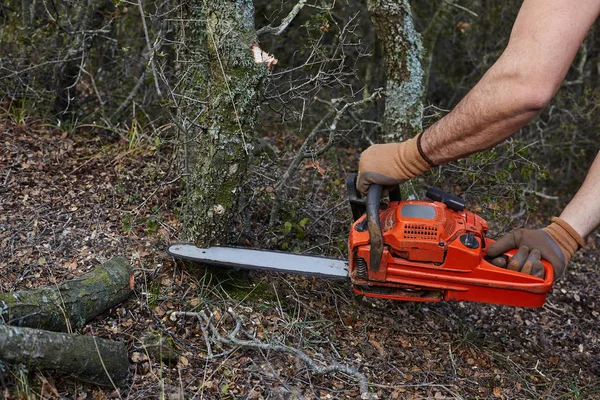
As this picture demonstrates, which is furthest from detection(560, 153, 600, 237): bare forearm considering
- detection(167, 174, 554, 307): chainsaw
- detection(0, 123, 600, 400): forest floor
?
detection(0, 123, 600, 400): forest floor

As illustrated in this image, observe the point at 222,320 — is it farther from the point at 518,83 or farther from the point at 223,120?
the point at 518,83

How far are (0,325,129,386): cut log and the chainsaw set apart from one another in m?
0.78

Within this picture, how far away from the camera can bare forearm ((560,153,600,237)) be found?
2953mm

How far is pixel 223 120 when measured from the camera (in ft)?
10.2

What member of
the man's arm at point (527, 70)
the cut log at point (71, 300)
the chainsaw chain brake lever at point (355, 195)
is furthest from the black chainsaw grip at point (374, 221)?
the cut log at point (71, 300)

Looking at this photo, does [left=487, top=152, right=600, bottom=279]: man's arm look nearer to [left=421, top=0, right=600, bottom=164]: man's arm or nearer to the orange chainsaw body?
the orange chainsaw body

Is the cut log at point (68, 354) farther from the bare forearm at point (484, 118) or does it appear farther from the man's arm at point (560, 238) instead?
the man's arm at point (560, 238)

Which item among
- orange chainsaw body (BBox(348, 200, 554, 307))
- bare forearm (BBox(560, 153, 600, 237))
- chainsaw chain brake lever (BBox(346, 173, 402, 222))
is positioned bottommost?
orange chainsaw body (BBox(348, 200, 554, 307))

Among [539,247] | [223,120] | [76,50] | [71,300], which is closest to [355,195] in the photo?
[223,120]

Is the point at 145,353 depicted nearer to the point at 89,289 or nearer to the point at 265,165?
the point at 89,289

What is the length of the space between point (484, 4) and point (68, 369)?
623 cm

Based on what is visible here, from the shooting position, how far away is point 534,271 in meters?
2.93

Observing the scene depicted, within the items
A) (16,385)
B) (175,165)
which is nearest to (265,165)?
(175,165)

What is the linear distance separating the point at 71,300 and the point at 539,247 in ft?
7.45
